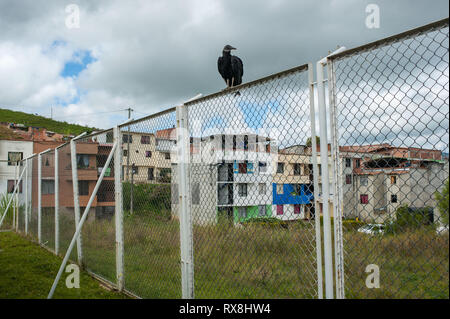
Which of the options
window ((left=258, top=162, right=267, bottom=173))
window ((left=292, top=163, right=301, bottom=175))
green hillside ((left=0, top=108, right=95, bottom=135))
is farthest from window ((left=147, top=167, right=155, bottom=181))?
green hillside ((left=0, top=108, right=95, bottom=135))

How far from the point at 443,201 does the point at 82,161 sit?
5172 mm

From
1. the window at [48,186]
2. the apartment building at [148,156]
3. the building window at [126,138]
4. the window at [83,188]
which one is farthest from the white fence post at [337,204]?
the window at [48,186]

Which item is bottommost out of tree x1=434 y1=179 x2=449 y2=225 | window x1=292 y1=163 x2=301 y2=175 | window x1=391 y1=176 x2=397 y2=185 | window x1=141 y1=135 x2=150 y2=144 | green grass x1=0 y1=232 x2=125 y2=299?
green grass x1=0 y1=232 x2=125 y2=299

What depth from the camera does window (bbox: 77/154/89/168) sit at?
5609 mm

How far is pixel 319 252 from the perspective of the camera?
2012 mm

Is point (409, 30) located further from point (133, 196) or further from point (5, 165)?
point (5, 165)

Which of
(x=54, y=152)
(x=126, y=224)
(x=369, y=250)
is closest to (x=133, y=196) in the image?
(x=126, y=224)

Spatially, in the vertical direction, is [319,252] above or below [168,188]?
below

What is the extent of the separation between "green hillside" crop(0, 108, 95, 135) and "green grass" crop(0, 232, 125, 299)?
69.8 metres

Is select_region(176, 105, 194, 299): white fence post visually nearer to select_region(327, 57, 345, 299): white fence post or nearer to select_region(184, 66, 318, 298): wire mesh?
select_region(184, 66, 318, 298): wire mesh

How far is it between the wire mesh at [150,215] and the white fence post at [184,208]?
0.15m

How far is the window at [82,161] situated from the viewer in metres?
5.61

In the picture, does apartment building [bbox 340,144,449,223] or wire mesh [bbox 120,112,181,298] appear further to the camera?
wire mesh [bbox 120,112,181,298]

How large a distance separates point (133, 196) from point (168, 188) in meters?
0.72
